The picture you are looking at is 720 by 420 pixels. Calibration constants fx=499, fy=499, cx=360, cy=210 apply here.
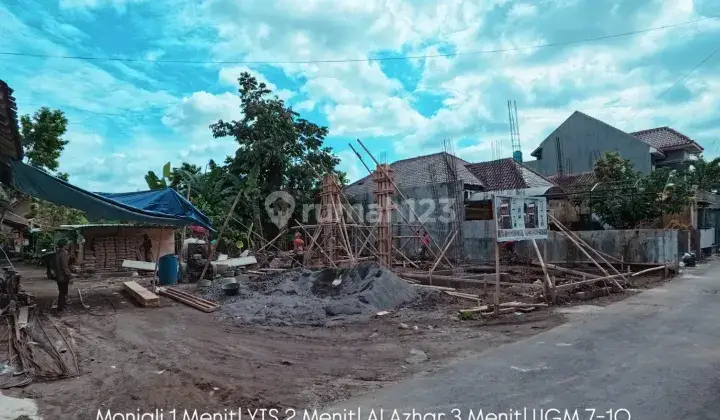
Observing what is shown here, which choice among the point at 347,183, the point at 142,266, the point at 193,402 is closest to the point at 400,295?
the point at 193,402

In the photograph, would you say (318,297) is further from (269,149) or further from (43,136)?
(43,136)

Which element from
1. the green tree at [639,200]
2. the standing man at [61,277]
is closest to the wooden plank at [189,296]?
the standing man at [61,277]

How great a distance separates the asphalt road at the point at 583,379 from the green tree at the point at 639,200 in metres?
12.9

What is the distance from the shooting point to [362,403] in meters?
5.12

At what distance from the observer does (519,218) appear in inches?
Result: 427

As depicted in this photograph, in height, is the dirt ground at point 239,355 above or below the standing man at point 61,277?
below

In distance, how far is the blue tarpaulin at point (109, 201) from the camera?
34.2ft

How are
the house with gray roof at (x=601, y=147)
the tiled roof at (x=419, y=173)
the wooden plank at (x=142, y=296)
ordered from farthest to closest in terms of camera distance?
the house with gray roof at (x=601, y=147) → the tiled roof at (x=419, y=173) → the wooden plank at (x=142, y=296)

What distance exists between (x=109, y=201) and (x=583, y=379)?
10.4 m

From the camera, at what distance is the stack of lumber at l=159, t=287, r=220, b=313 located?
1134cm

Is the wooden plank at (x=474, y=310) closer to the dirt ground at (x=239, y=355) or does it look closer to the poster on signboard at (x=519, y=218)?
the dirt ground at (x=239, y=355)

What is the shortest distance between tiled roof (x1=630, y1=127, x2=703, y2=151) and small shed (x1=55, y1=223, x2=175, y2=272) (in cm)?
3299

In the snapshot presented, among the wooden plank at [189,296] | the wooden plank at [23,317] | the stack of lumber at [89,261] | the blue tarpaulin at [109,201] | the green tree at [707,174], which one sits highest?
the green tree at [707,174]

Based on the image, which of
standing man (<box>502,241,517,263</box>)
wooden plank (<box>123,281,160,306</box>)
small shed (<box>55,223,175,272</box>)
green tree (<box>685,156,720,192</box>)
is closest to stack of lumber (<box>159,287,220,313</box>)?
wooden plank (<box>123,281,160,306</box>)
